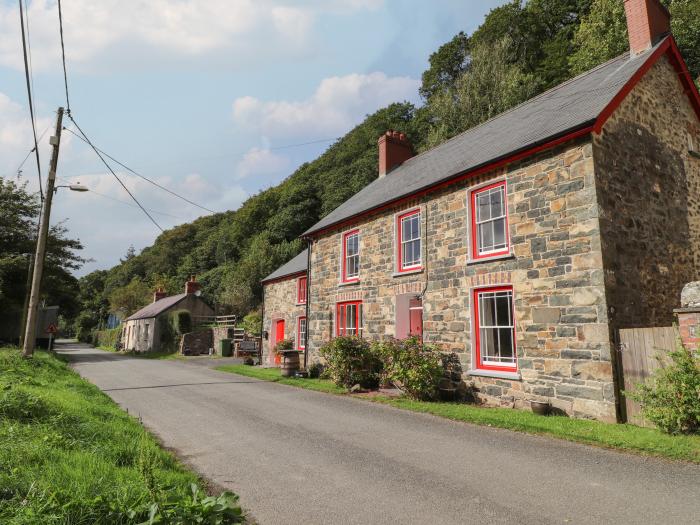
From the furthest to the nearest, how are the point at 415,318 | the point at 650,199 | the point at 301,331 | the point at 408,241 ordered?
the point at 301,331 < the point at 415,318 < the point at 408,241 < the point at 650,199

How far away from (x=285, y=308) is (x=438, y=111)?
21.1 metres

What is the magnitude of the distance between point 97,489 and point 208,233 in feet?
271

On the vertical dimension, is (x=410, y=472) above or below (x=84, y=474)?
below

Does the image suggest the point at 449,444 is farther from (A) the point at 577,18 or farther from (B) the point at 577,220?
(A) the point at 577,18

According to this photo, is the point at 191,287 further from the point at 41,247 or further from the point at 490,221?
the point at 490,221

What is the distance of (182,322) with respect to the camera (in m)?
34.0

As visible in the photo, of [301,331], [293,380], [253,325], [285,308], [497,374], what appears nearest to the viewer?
[497,374]

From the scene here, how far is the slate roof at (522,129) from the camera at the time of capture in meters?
10.1

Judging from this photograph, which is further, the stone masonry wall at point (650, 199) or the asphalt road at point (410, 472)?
the stone masonry wall at point (650, 199)

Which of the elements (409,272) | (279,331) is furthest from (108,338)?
(409,272)

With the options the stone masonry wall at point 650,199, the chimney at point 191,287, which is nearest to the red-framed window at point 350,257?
the stone masonry wall at point 650,199

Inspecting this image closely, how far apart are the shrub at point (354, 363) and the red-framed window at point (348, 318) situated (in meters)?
1.45

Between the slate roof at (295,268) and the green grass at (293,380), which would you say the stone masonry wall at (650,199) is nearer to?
the green grass at (293,380)

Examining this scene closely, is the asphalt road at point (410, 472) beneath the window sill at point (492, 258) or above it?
beneath
